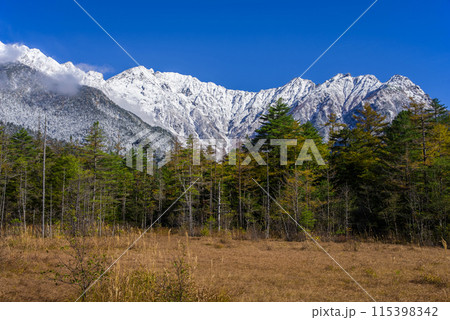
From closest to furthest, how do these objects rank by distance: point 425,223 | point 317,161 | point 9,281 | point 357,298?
point 357,298 < point 9,281 < point 425,223 < point 317,161

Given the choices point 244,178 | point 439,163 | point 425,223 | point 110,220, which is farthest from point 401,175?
point 110,220

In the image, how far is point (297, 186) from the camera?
74.9 feet

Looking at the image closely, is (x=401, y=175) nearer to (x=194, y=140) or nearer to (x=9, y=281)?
(x=194, y=140)

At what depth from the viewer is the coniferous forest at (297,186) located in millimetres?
21594

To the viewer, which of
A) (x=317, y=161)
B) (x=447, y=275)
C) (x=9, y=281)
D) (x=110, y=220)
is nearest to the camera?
(x=9, y=281)

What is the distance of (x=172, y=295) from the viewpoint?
16.8 ft

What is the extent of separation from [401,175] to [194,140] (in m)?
21.2

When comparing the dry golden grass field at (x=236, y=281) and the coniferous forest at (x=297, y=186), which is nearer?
the dry golden grass field at (x=236, y=281)

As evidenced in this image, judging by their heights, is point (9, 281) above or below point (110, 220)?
above

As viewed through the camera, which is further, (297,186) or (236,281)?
(297,186)

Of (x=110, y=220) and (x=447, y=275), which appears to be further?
(x=110, y=220)

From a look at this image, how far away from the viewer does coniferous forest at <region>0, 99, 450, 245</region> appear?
70.8 feet

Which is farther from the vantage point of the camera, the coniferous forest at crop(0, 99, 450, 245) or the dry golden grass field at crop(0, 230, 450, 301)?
the coniferous forest at crop(0, 99, 450, 245)
